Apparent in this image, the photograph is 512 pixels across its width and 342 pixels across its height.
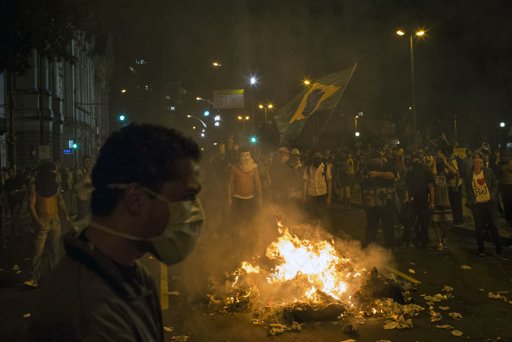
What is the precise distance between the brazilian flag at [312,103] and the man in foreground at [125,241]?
→ 6.32 meters

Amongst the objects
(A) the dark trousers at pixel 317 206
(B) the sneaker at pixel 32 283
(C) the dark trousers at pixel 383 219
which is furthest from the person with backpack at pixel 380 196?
(B) the sneaker at pixel 32 283

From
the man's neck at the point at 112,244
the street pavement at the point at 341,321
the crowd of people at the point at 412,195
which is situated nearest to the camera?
the man's neck at the point at 112,244

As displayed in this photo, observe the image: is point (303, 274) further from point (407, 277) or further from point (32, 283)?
point (32, 283)

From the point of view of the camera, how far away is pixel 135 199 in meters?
1.48

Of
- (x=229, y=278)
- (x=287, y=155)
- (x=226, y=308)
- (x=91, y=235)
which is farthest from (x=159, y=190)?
(x=287, y=155)

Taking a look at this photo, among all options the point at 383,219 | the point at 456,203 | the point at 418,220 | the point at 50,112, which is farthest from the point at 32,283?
the point at 50,112

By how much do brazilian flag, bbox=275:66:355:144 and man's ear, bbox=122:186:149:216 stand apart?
6.42m

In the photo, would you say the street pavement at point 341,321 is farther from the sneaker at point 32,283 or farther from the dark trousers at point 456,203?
the dark trousers at point 456,203

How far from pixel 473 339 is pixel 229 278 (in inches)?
108

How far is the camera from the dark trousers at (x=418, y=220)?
842 cm

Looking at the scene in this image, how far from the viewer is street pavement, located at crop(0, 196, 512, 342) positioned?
4.61m

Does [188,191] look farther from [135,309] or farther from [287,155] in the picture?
[287,155]

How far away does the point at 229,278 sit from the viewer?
5.86 m

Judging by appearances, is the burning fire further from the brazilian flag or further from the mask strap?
the mask strap
